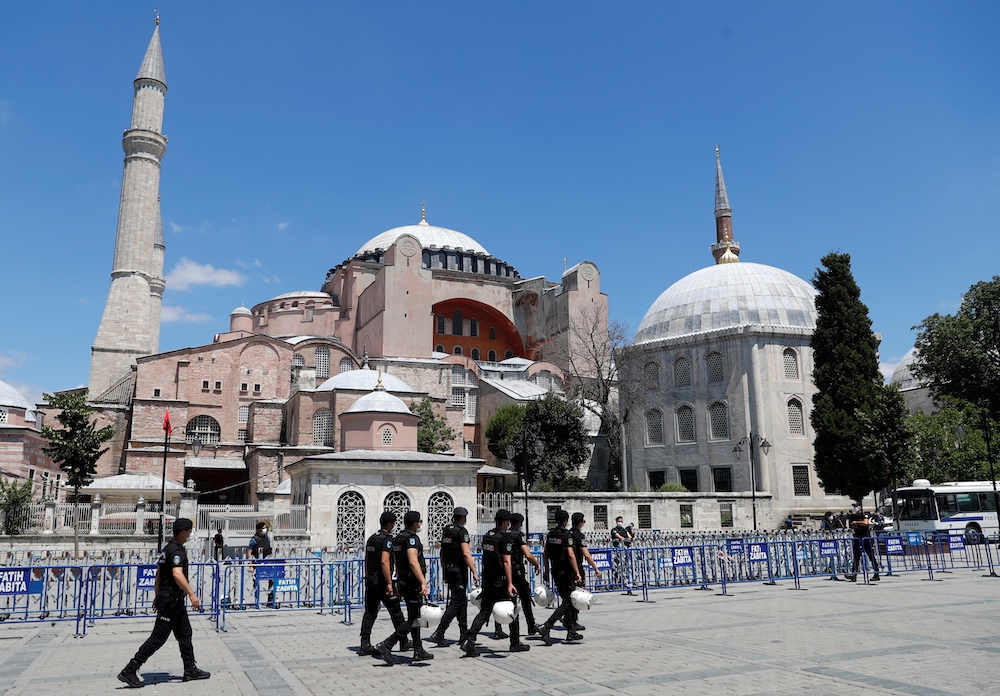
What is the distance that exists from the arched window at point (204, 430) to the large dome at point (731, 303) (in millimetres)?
23009

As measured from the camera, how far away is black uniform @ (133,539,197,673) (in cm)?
646

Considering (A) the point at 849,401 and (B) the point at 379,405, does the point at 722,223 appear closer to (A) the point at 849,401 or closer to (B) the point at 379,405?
(A) the point at 849,401

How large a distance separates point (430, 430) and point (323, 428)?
5203 millimetres

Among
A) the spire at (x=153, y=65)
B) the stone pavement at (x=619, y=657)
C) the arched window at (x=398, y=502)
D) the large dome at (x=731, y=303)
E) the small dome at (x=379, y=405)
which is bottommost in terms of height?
the stone pavement at (x=619, y=657)

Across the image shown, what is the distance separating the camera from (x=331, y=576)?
11938 mm

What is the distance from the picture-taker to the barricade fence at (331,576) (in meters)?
10.1

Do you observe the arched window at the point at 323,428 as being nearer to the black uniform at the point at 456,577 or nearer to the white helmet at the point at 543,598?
the white helmet at the point at 543,598

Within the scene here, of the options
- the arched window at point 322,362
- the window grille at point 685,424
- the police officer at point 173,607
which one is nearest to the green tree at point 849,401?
the window grille at point 685,424

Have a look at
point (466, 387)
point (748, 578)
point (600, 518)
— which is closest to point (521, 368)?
point (466, 387)

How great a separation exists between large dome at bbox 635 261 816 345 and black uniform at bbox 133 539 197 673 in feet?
113

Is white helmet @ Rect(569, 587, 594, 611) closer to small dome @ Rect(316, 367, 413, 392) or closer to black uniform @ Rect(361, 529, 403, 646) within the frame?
black uniform @ Rect(361, 529, 403, 646)

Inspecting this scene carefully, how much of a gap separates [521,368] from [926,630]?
41.8 metres

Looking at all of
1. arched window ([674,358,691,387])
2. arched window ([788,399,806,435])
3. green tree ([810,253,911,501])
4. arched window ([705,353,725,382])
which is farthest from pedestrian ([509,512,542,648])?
arched window ([674,358,691,387])

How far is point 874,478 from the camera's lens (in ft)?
95.1
